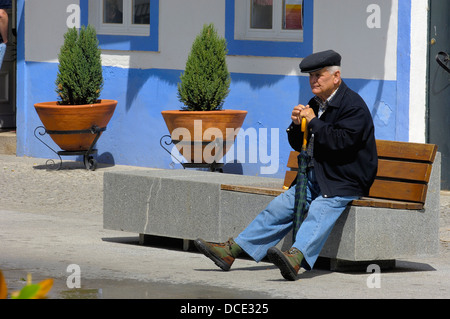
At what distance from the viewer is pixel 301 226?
Answer: 591cm

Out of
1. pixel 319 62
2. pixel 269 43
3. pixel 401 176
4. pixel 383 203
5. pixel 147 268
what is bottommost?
pixel 147 268

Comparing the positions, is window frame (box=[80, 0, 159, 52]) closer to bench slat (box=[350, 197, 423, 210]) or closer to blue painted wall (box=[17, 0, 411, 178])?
blue painted wall (box=[17, 0, 411, 178])

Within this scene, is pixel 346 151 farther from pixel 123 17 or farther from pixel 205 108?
pixel 123 17

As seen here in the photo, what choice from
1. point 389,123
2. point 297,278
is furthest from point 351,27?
point 297,278

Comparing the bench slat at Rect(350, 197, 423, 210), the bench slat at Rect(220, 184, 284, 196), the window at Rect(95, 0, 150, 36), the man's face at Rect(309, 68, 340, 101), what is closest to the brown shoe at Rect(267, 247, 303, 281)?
the bench slat at Rect(350, 197, 423, 210)

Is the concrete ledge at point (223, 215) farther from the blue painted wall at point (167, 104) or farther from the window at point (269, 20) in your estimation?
the window at point (269, 20)

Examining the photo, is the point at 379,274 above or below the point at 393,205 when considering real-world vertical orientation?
below

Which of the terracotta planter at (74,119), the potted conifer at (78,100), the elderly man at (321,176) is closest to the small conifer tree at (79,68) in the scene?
the potted conifer at (78,100)

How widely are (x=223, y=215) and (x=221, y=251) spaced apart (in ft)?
2.15

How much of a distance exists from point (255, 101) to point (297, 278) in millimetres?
5218

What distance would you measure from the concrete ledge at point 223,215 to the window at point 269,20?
3795 millimetres

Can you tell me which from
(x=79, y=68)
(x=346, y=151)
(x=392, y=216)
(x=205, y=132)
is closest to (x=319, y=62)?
(x=346, y=151)

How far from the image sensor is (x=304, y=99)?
10.5 metres

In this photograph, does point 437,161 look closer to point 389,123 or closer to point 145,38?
point 389,123
